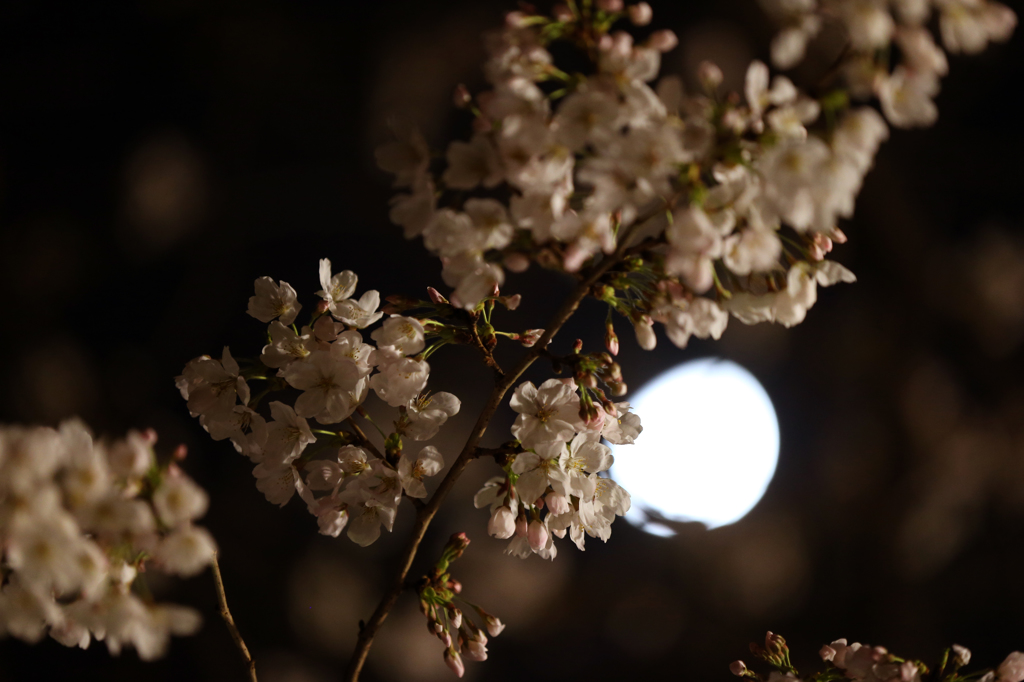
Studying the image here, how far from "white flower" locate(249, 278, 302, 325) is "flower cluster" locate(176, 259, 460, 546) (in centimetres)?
3

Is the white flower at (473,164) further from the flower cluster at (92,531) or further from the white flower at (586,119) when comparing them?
the flower cluster at (92,531)

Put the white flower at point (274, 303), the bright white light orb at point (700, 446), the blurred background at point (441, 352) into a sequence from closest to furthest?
the white flower at point (274, 303), the blurred background at point (441, 352), the bright white light orb at point (700, 446)

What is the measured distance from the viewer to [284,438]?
601 millimetres

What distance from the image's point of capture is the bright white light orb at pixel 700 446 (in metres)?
1.64

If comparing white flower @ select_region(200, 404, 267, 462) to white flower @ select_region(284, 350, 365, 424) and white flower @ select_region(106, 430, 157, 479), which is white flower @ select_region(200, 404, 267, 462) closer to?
white flower @ select_region(284, 350, 365, 424)

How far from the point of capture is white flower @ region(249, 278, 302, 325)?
658 mm

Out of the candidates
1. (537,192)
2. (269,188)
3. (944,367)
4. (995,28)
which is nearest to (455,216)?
(537,192)

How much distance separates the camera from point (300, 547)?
5.22 feet

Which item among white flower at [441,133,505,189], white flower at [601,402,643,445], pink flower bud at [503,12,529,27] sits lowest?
white flower at [601,402,643,445]

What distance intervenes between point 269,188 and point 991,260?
6.56 ft

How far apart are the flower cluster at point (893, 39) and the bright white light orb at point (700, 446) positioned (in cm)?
126

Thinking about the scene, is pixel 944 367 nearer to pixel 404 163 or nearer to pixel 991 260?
pixel 991 260

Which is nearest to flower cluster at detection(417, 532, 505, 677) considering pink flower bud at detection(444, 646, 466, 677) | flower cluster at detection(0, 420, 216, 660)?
pink flower bud at detection(444, 646, 466, 677)

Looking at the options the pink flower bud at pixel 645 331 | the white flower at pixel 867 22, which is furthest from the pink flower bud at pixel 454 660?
the white flower at pixel 867 22
